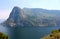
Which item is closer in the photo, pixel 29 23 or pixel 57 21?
pixel 57 21

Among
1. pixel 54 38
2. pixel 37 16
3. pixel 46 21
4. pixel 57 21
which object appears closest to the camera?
pixel 54 38

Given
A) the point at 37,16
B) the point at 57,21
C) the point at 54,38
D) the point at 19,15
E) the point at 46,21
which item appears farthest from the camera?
the point at 19,15

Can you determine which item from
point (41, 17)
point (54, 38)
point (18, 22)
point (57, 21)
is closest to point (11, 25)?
point (18, 22)

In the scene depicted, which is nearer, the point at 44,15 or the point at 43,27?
the point at 43,27

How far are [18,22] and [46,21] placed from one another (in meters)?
5.80

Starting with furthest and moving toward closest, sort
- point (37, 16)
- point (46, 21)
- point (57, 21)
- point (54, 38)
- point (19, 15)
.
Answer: point (19, 15), point (37, 16), point (46, 21), point (57, 21), point (54, 38)

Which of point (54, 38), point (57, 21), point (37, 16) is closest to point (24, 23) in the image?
point (37, 16)

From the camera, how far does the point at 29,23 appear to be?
31.9 m

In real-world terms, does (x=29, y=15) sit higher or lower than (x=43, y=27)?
higher

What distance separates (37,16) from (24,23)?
3178 mm

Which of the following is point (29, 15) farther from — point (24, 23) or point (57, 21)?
point (57, 21)

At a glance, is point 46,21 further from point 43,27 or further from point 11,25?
point 11,25

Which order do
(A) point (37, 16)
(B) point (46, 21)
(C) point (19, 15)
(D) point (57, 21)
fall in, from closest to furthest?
(D) point (57, 21), (B) point (46, 21), (A) point (37, 16), (C) point (19, 15)

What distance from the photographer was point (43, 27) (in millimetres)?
28797
